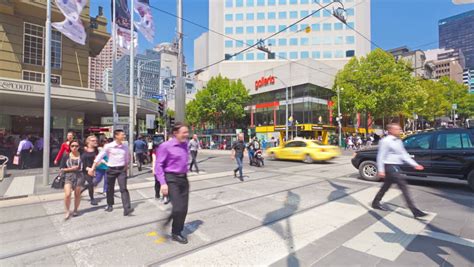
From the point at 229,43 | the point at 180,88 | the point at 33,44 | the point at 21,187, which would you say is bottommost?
the point at 21,187

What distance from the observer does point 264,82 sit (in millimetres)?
46594

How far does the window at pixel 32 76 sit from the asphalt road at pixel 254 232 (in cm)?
1365

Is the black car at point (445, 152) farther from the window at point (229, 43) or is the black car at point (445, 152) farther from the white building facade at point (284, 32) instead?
the window at point (229, 43)

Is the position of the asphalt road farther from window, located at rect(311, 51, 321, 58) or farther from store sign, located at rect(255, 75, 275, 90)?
window, located at rect(311, 51, 321, 58)

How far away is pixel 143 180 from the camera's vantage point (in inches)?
400

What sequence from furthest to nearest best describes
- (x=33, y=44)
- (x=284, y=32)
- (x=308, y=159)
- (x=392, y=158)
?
(x=284, y=32) < (x=33, y=44) < (x=308, y=159) < (x=392, y=158)

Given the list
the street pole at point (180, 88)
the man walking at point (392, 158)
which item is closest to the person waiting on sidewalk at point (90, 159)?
the street pole at point (180, 88)

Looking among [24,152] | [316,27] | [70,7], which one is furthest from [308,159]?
[316,27]

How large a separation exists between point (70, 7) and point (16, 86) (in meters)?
4.61

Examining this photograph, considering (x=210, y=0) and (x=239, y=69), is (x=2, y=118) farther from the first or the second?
(x=210, y=0)

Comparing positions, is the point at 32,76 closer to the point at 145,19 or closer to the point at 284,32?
the point at 145,19

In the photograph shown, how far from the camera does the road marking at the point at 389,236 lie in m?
3.77

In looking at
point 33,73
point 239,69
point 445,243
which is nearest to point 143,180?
A: point 445,243

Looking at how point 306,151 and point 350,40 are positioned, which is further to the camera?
point 350,40
